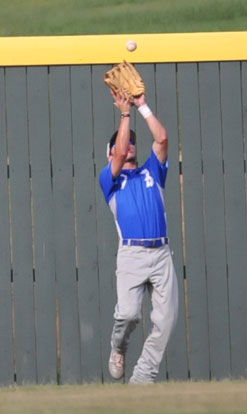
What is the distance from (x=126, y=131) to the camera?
9000 mm

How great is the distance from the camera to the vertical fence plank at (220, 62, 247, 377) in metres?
11.2

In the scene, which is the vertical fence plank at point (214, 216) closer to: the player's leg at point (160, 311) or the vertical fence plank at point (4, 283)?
the vertical fence plank at point (4, 283)

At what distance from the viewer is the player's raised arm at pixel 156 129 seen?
29.9 feet

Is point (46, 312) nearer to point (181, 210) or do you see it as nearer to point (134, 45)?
point (181, 210)

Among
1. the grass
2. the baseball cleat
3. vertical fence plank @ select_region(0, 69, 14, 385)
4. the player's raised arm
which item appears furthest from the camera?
vertical fence plank @ select_region(0, 69, 14, 385)

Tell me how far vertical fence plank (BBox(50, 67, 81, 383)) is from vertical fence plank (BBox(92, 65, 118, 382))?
8.4 inches

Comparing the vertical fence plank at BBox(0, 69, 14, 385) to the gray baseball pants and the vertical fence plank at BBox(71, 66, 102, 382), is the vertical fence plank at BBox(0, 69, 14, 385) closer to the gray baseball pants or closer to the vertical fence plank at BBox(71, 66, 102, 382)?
the vertical fence plank at BBox(71, 66, 102, 382)

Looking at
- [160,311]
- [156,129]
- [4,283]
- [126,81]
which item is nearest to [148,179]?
[156,129]

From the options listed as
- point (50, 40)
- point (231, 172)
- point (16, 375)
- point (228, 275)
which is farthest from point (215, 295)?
point (50, 40)

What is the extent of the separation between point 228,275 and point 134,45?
7.19ft

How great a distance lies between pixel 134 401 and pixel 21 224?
140 inches

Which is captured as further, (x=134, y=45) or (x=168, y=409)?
(x=134, y=45)

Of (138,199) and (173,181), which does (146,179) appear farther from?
(173,181)

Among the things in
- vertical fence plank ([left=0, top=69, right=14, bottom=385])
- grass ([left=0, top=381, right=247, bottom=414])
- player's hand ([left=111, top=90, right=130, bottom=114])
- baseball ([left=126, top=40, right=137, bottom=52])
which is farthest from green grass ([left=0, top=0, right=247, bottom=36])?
grass ([left=0, top=381, right=247, bottom=414])
